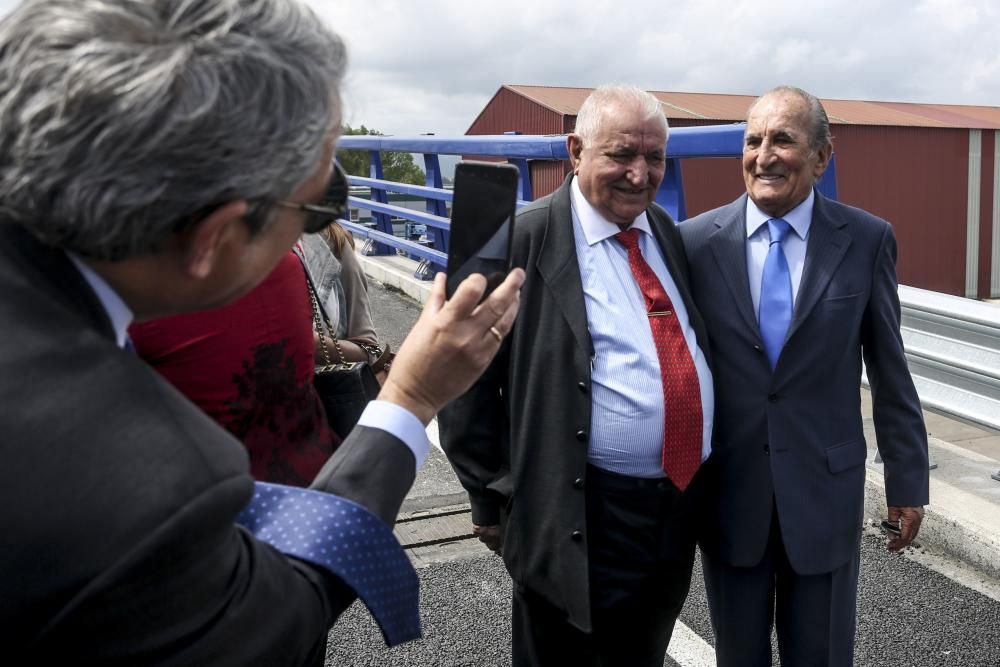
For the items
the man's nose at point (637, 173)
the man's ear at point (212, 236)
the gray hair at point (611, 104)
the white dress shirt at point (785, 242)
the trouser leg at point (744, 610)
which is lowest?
the trouser leg at point (744, 610)

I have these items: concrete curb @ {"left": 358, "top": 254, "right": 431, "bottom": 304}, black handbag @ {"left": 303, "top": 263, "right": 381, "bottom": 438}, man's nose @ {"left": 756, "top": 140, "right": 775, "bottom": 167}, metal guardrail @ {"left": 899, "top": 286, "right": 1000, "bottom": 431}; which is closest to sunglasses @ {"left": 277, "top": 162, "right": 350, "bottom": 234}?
black handbag @ {"left": 303, "top": 263, "right": 381, "bottom": 438}

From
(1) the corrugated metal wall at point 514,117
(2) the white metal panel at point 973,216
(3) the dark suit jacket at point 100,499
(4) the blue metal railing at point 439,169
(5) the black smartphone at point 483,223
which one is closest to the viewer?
(3) the dark suit jacket at point 100,499

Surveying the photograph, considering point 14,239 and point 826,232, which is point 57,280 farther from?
point 826,232

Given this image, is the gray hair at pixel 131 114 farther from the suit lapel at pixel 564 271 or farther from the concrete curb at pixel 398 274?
the concrete curb at pixel 398 274

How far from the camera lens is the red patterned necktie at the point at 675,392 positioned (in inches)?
94.1

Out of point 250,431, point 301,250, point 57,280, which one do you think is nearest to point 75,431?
point 57,280

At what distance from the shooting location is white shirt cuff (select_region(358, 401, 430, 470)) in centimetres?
128

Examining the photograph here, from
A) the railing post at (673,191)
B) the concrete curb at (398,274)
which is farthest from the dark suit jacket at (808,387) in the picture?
the concrete curb at (398,274)

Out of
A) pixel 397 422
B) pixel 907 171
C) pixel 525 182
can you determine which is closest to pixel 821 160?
pixel 397 422

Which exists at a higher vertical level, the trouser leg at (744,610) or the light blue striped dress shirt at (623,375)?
the light blue striped dress shirt at (623,375)

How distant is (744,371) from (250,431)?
51.2 inches

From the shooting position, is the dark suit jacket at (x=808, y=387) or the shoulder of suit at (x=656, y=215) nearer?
the dark suit jacket at (x=808, y=387)

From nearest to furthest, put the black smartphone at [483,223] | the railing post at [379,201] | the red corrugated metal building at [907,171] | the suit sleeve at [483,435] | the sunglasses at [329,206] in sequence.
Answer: the sunglasses at [329,206] < the black smartphone at [483,223] < the suit sleeve at [483,435] < the railing post at [379,201] < the red corrugated metal building at [907,171]

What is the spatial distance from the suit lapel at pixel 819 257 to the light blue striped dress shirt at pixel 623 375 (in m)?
0.29
